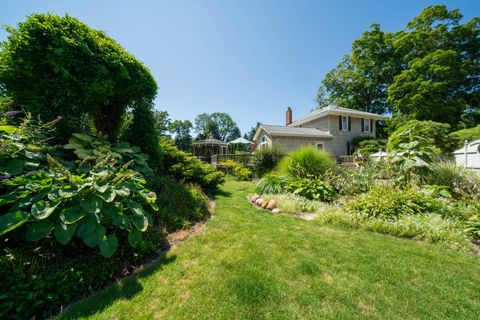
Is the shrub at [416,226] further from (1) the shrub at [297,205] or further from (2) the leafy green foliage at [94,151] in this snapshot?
(2) the leafy green foliage at [94,151]

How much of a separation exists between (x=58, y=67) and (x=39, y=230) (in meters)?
2.67

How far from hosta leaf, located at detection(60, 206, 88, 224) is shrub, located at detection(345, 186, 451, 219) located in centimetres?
472

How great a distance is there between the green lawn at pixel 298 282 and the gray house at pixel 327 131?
1226 centimetres

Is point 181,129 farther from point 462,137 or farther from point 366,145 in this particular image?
point 462,137

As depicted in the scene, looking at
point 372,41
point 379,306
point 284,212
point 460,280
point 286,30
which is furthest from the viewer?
point 372,41

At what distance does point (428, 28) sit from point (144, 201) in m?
29.1

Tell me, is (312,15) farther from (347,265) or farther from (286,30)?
(347,265)

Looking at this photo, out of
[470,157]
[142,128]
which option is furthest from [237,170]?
[470,157]

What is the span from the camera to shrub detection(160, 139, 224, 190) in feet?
18.8

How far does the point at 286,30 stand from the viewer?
888 cm

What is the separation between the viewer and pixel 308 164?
21.1ft

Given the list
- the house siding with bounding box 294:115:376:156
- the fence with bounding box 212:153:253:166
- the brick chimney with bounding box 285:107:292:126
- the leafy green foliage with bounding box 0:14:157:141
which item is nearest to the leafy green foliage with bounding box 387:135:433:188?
the leafy green foliage with bounding box 0:14:157:141

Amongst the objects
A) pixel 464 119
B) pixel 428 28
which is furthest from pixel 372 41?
pixel 464 119

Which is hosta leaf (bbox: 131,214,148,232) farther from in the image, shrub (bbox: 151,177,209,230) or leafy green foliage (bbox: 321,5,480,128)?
leafy green foliage (bbox: 321,5,480,128)
